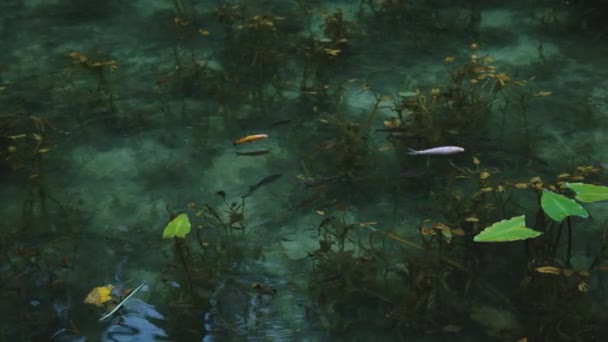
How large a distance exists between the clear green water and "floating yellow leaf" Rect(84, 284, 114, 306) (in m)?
0.02

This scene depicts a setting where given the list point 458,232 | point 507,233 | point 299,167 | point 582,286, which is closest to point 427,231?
point 458,232

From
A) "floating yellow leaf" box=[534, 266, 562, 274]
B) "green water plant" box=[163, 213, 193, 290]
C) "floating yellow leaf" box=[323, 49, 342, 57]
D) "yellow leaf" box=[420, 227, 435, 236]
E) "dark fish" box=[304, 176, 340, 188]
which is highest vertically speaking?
"floating yellow leaf" box=[323, 49, 342, 57]

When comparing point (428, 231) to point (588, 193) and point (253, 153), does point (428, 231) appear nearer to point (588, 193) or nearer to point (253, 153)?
point (588, 193)

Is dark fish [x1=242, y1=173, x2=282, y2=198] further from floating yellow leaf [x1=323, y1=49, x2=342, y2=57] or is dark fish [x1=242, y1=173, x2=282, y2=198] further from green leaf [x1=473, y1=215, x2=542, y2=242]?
green leaf [x1=473, y1=215, x2=542, y2=242]

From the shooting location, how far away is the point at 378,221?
2.89 metres

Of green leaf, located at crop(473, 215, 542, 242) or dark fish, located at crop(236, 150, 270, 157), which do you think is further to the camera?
dark fish, located at crop(236, 150, 270, 157)

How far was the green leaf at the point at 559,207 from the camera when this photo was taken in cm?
230

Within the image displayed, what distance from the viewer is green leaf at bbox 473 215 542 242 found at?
2.32 metres

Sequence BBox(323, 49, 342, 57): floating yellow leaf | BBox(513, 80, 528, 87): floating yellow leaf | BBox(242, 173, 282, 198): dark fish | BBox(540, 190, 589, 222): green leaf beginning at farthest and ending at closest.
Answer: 1. BBox(323, 49, 342, 57): floating yellow leaf
2. BBox(513, 80, 528, 87): floating yellow leaf
3. BBox(242, 173, 282, 198): dark fish
4. BBox(540, 190, 589, 222): green leaf

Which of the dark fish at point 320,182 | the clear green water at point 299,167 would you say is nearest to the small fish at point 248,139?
the clear green water at point 299,167

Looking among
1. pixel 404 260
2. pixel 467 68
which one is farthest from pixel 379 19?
pixel 404 260

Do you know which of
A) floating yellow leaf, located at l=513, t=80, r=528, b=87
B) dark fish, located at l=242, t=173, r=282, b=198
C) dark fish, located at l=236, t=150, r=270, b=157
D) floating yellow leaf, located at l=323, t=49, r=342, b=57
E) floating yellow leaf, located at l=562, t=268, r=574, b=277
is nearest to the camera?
floating yellow leaf, located at l=562, t=268, r=574, b=277

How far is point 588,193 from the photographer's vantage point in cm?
240

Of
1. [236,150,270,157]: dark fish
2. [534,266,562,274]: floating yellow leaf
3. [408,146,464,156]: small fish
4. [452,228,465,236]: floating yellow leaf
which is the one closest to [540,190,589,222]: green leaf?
[534,266,562,274]: floating yellow leaf
